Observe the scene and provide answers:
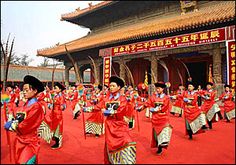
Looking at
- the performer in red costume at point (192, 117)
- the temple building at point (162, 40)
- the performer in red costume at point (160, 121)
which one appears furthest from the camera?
the temple building at point (162, 40)

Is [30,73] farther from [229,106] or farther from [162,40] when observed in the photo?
[229,106]

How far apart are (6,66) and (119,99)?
1727mm

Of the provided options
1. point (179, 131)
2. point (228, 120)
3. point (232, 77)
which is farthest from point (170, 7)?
point (179, 131)

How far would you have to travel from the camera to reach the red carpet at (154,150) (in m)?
4.22

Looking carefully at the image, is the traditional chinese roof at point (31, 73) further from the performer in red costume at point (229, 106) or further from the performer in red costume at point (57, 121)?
the performer in red costume at point (229, 106)

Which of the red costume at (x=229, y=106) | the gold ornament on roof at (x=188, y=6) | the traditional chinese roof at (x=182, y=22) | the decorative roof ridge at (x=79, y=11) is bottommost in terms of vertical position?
the red costume at (x=229, y=106)

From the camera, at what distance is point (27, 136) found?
304cm

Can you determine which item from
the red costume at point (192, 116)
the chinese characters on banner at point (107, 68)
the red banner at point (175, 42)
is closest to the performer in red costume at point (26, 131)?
the red costume at point (192, 116)

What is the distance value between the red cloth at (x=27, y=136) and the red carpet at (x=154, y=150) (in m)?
0.22

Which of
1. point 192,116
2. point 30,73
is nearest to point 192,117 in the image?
point 192,116

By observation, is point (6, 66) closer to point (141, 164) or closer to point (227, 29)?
point (141, 164)

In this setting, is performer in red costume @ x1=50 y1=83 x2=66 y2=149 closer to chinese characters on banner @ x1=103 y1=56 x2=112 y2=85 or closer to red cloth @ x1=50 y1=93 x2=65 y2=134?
red cloth @ x1=50 y1=93 x2=65 y2=134

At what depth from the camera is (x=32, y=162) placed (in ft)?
9.68

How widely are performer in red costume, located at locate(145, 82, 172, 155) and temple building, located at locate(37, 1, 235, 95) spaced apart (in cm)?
310
